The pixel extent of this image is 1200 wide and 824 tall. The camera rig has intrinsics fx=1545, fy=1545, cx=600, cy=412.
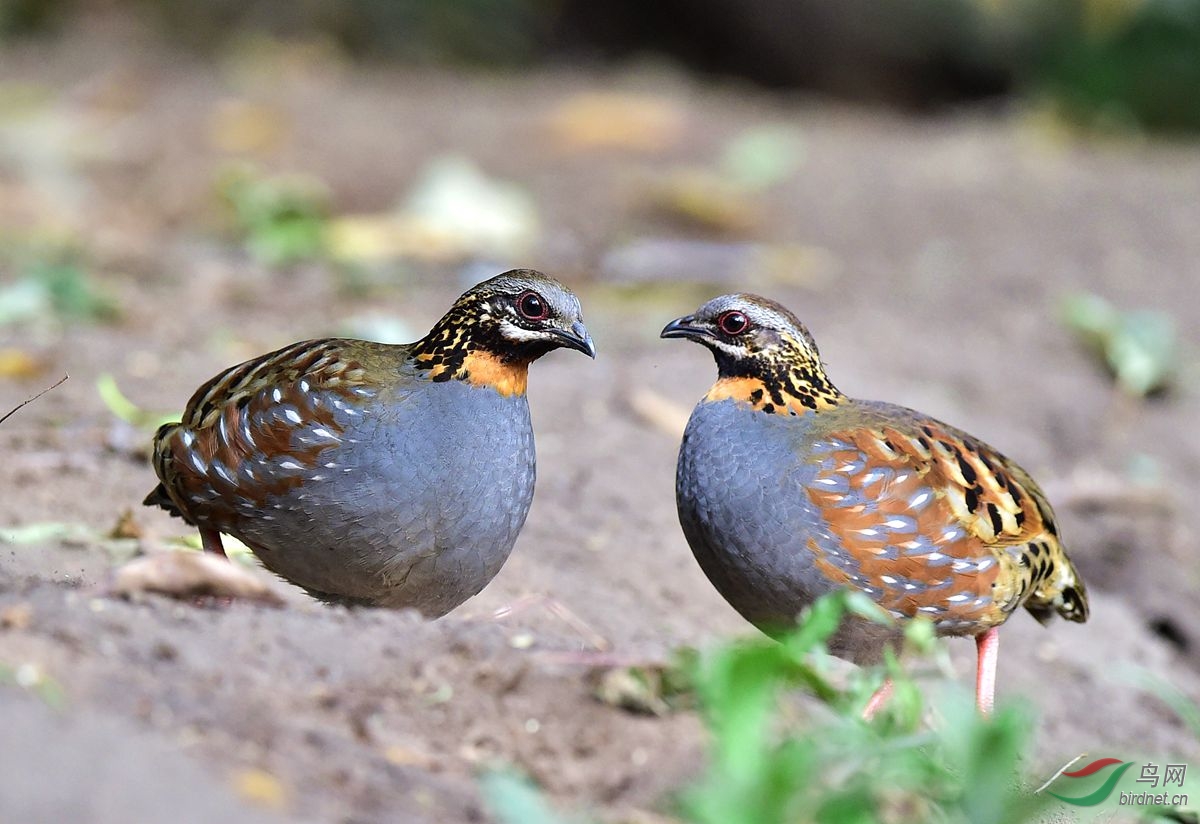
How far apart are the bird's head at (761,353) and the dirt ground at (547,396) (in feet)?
2.77

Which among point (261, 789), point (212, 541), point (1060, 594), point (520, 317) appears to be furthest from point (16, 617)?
point (1060, 594)

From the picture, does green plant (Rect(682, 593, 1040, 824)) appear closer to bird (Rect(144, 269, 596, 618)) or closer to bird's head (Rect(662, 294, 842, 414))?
bird (Rect(144, 269, 596, 618))

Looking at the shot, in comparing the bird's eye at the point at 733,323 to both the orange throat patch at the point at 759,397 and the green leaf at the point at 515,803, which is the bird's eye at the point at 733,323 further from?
the green leaf at the point at 515,803

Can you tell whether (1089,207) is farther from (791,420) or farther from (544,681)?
(544,681)

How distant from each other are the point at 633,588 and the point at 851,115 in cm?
1091

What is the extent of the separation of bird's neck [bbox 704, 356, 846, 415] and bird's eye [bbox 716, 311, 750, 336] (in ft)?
0.32

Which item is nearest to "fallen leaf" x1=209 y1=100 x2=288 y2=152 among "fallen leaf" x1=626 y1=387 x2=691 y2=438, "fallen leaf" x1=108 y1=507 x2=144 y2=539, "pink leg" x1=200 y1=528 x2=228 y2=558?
"fallen leaf" x1=626 y1=387 x2=691 y2=438

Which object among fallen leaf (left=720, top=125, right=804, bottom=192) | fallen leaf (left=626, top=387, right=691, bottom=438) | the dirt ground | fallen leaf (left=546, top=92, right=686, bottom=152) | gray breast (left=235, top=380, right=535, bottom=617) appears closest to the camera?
the dirt ground

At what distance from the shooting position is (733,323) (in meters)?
4.72

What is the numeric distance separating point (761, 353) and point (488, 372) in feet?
2.80

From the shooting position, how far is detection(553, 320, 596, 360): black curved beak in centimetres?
439

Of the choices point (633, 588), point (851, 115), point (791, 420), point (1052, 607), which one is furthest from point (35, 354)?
point (851, 115)

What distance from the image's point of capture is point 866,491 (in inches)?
177

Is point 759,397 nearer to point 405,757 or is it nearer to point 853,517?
point 853,517
